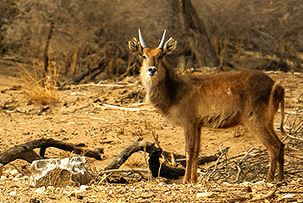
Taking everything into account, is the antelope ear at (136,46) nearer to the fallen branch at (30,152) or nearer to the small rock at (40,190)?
the fallen branch at (30,152)

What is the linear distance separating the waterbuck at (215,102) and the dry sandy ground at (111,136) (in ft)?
1.42

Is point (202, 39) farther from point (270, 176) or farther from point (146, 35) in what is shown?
point (270, 176)

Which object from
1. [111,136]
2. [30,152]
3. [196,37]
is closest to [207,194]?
[30,152]

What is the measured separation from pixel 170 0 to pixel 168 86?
8.40 metres

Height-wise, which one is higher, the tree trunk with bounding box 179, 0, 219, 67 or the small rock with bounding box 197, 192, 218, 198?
the tree trunk with bounding box 179, 0, 219, 67

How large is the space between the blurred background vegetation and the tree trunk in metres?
0.03

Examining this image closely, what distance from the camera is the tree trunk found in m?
13.4

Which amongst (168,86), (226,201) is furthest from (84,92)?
(226,201)

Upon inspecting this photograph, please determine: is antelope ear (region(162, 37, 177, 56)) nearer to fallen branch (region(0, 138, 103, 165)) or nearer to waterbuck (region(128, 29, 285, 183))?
waterbuck (region(128, 29, 285, 183))

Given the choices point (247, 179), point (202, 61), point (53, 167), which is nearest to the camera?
point (53, 167)

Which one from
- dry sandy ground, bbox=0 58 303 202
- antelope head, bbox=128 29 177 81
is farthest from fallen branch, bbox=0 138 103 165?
antelope head, bbox=128 29 177 81

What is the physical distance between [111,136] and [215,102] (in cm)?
345

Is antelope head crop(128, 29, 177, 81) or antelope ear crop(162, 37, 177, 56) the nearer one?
antelope head crop(128, 29, 177, 81)

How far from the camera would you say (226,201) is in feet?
13.9
